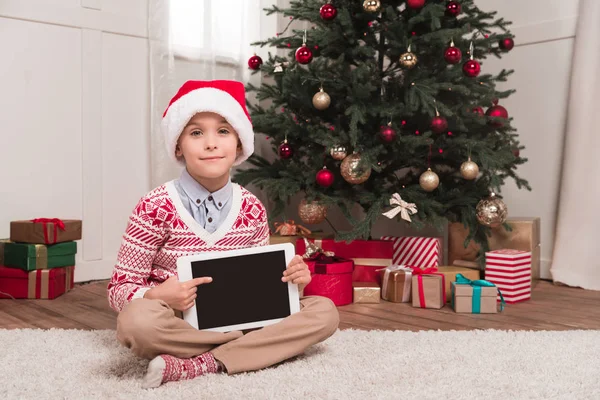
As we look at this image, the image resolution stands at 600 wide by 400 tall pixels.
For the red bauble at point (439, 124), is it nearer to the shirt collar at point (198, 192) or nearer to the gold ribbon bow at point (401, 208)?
the gold ribbon bow at point (401, 208)

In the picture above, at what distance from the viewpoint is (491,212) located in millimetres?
2170

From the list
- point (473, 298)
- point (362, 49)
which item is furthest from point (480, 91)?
point (473, 298)

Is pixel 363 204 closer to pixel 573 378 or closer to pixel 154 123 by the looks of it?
pixel 154 123

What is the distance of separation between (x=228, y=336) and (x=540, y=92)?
6.79ft

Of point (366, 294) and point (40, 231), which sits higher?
point (40, 231)

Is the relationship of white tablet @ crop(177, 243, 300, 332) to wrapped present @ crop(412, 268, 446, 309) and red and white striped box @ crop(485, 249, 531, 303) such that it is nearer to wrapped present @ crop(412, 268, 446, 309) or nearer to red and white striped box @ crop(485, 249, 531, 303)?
wrapped present @ crop(412, 268, 446, 309)

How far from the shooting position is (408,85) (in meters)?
2.24

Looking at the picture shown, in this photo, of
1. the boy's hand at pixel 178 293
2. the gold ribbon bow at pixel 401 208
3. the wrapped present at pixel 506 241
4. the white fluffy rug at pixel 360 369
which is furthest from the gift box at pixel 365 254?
the boy's hand at pixel 178 293

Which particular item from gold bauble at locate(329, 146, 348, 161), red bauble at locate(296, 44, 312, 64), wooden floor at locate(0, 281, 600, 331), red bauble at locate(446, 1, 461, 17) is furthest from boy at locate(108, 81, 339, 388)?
red bauble at locate(446, 1, 461, 17)

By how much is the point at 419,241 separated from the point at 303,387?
1316 millimetres

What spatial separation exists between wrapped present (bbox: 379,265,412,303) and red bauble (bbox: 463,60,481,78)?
0.76 meters

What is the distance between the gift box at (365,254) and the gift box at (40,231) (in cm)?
90

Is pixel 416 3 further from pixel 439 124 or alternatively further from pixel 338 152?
pixel 338 152

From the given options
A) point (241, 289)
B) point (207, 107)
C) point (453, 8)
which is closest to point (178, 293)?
point (241, 289)
